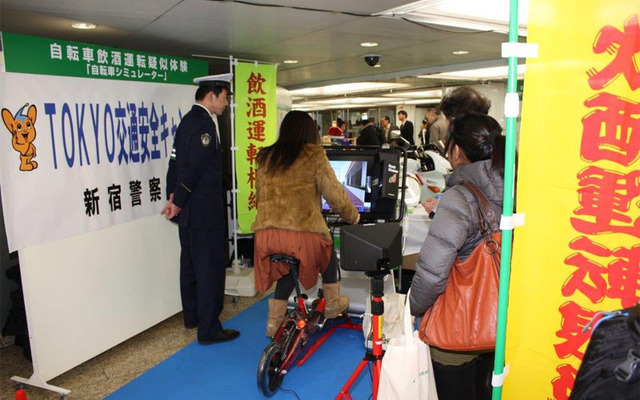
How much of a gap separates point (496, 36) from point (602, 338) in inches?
139

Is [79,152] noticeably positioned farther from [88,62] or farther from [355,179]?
[355,179]

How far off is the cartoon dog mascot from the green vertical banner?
2015 mm

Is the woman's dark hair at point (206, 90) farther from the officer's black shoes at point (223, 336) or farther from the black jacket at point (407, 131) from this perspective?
the black jacket at point (407, 131)

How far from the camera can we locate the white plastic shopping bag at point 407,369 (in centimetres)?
162

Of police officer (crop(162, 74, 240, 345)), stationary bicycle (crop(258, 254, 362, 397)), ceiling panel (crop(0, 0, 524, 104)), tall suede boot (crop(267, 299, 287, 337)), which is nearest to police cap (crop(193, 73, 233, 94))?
police officer (crop(162, 74, 240, 345))

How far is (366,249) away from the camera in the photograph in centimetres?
167

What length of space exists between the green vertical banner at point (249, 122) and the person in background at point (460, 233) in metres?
2.91

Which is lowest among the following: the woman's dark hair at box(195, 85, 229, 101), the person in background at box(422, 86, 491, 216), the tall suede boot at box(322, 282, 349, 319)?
the tall suede boot at box(322, 282, 349, 319)

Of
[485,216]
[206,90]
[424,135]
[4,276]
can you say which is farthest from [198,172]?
[424,135]

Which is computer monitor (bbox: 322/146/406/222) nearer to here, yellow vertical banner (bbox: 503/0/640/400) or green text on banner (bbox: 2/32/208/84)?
green text on banner (bbox: 2/32/208/84)

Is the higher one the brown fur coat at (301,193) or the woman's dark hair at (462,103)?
the woman's dark hair at (462,103)

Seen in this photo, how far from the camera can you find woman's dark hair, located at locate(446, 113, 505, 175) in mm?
1722

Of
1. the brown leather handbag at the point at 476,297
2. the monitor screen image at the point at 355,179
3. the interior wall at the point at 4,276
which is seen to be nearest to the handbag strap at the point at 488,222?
the brown leather handbag at the point at 476,297

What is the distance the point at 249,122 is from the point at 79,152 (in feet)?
6.03
